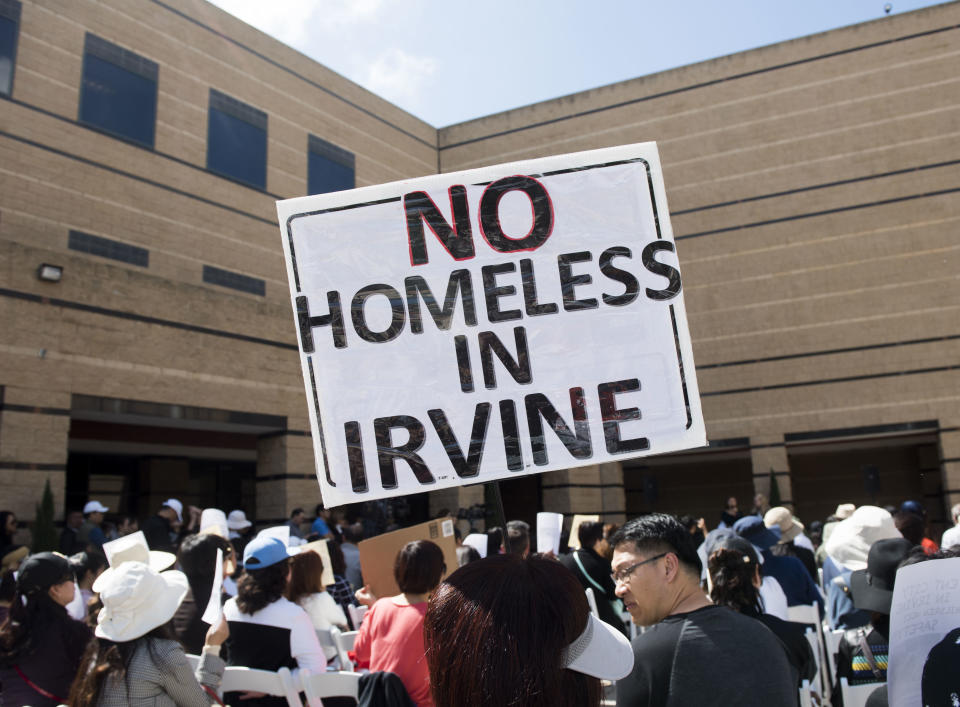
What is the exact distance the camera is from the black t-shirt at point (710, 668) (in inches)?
81.0

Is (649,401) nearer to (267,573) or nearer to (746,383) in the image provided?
(267,573)

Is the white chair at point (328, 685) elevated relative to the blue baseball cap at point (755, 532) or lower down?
lower down

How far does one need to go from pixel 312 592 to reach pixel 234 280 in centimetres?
1166

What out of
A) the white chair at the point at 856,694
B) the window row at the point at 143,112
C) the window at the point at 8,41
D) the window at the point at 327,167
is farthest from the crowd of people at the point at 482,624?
the window at the point at 327,167

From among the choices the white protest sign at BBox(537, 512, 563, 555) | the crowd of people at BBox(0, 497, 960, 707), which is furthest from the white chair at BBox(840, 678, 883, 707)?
the white protest sign at BBox(537, 512, 563, 555)

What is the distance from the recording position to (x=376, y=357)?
2.71 m

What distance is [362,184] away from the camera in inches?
727

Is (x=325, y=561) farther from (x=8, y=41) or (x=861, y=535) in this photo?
(x=8, y=41)

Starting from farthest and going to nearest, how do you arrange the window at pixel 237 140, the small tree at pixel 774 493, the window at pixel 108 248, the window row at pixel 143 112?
1. the small tree at pixel 774 493
2. the window at pixel 237 140
3. the window row at pixel 143 112
4. the window at pixel 108 248

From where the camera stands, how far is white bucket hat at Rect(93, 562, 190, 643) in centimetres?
290

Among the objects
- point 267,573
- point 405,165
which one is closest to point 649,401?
point 267,573

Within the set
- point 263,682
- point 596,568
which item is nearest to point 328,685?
point 263,682

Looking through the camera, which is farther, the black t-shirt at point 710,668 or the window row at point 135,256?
the window row at point 135,256

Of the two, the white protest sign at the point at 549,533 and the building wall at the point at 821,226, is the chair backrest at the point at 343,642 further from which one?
the building wall at the point at 821,226
